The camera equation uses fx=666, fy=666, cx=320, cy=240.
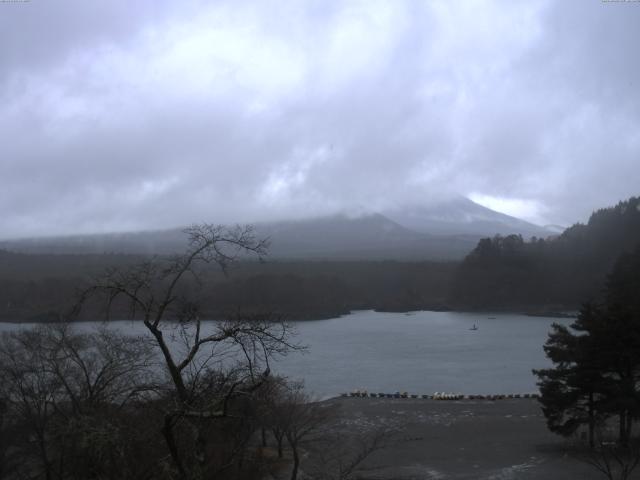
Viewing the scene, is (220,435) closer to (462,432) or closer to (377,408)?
(462,432)

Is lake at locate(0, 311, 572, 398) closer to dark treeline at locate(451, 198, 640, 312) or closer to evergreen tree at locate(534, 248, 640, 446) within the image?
→ evergreen tree at locate(534, 248, 640, 446)

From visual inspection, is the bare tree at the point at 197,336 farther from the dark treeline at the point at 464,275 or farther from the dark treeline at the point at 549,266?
the dark treeline at the point at 549,266

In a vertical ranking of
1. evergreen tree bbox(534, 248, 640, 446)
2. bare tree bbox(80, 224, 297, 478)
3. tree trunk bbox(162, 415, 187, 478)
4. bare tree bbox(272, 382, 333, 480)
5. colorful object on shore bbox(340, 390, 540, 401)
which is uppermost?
bare tree bbox(80, 224, 297, 478)

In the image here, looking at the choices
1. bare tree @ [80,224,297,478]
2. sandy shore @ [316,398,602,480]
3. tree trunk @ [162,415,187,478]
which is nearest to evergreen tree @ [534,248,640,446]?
sandy shore @ [316,398,602,480]

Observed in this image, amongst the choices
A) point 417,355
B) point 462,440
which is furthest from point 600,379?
point 417,355

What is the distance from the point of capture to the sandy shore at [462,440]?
8.31 meters

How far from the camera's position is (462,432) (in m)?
11.0

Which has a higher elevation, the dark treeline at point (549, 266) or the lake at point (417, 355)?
the dark treeline at point (549, 266)

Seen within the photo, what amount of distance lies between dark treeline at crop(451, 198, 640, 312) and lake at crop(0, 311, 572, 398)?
3881 millimetres

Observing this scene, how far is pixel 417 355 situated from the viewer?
885 inches

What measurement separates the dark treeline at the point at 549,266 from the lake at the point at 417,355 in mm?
3881

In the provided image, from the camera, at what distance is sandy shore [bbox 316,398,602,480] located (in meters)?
8.31

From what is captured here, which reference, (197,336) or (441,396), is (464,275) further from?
(197,336)

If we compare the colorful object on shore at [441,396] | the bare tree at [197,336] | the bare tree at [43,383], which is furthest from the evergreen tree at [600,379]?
the bare tree at [197,336]
